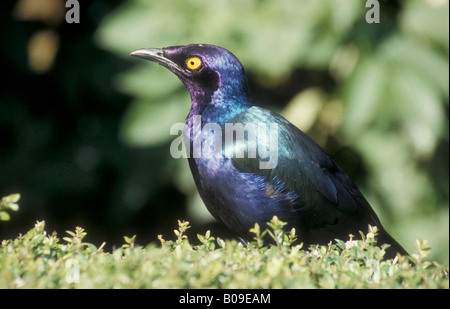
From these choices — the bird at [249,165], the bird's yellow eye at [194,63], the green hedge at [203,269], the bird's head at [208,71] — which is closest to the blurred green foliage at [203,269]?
the green hedge at [203,269]

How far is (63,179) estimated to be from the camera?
595 centimetres

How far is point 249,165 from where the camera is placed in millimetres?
3680

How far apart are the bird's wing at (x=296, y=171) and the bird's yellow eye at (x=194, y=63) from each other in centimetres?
35

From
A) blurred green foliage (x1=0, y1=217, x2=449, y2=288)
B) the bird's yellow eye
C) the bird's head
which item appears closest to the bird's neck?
the bird's head

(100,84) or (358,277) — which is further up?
(100,84)

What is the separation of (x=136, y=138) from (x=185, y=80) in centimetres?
137

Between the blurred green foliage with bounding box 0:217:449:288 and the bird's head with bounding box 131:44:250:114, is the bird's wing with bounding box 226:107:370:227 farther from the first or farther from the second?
the blurred green foliage with bounding box 0:217:449:288

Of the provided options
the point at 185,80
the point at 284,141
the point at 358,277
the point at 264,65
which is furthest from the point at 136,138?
the point at 358,277

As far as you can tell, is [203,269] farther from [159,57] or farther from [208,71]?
[159,57]

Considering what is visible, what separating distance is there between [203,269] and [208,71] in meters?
1.53

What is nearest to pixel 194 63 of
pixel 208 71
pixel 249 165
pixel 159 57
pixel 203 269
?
pixel 208 71

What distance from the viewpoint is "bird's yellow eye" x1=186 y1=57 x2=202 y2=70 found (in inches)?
158
